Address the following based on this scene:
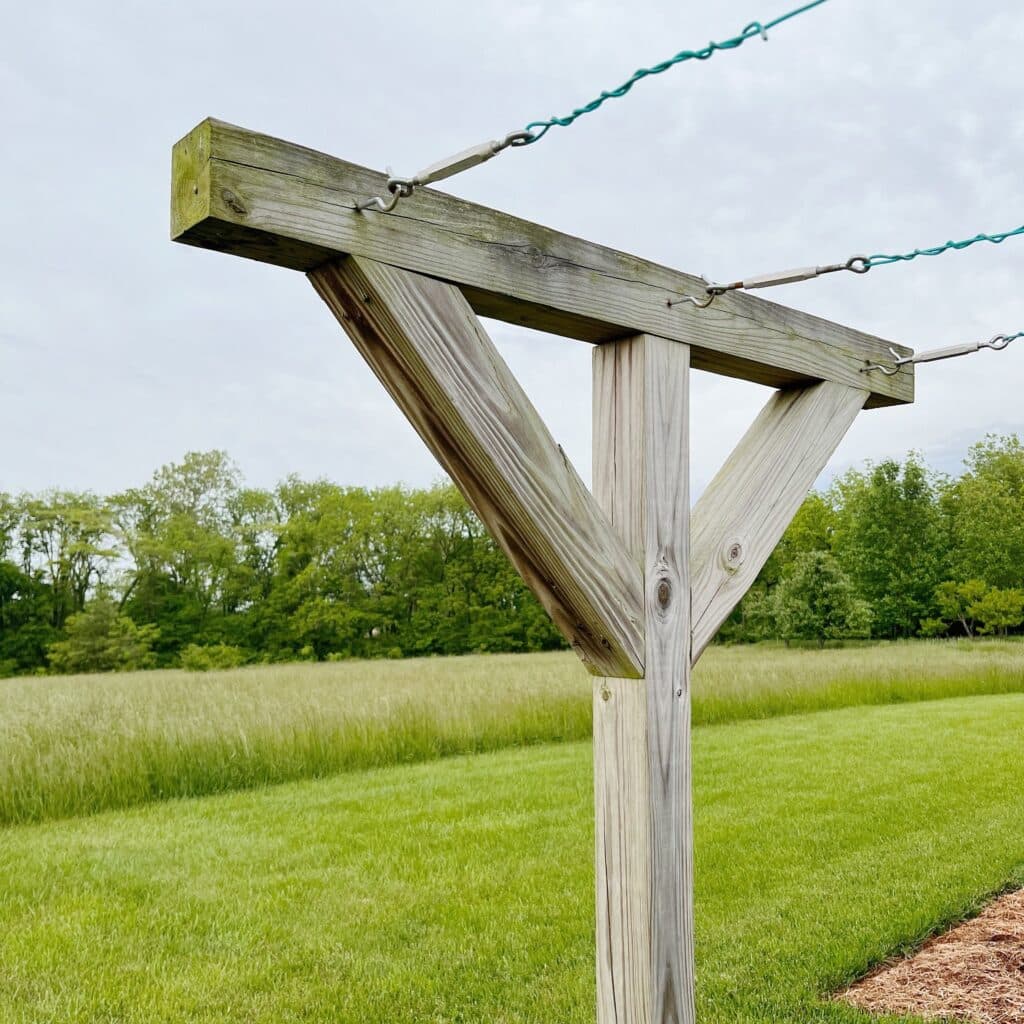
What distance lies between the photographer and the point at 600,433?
6.85 ft

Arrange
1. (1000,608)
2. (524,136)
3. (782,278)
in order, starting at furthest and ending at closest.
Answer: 1. (1000,608)
2. (782,278)
3. (524,136)

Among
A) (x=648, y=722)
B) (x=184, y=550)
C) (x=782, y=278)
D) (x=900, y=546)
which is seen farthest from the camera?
(x=184, y=550)

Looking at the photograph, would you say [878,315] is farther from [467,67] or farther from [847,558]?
[847,558]

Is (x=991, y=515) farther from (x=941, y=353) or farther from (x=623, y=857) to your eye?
(x=623, y=857)

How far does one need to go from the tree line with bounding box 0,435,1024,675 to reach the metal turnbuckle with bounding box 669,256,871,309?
26.5m

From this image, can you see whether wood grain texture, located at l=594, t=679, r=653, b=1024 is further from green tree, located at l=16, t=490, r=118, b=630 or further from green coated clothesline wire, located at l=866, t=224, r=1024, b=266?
green tree, located at l=16, t=490, r=118, b=630

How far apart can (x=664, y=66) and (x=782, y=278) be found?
2.04 ft

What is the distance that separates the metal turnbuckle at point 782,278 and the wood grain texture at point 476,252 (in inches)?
1.5

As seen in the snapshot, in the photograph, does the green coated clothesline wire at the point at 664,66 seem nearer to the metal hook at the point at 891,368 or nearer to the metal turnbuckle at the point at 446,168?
the metal turnbuckle at the point at 446,168

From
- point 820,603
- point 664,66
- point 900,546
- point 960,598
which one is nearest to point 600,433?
point 664,66

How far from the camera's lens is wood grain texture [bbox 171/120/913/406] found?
145 cm

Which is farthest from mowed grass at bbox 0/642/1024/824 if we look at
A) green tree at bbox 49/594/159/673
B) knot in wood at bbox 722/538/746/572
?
green tree at bbox 49/594/159/673

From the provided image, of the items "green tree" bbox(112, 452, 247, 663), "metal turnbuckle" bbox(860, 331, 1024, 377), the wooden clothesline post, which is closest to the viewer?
the wooden clothesline post

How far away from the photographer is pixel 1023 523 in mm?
27438
